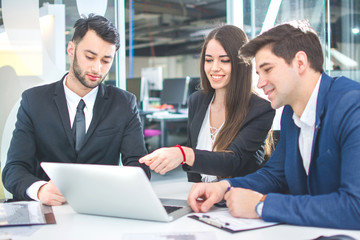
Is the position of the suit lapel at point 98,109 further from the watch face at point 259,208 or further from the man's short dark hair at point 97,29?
the watch face at point 259,208

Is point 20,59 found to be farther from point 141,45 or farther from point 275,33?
point 141,45

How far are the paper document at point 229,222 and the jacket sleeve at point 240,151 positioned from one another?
Answer: 442 millimetres

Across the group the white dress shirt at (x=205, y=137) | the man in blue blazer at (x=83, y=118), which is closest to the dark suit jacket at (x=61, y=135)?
the man in blue blazer at (x=83, y=118)

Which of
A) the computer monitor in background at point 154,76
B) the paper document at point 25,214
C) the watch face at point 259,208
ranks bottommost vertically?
the paper document at point 25,214

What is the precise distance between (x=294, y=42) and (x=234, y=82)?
0.76 metres

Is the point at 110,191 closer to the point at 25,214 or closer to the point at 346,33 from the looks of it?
the point at 25,214

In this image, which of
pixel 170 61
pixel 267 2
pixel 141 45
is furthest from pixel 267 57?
pixel 170 61

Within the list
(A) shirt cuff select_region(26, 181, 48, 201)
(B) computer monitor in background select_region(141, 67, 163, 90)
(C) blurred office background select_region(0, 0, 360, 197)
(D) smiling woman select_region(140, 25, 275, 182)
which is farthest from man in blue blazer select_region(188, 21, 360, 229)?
(B) computer monitor in background select_region(141, 67, 163, 90)

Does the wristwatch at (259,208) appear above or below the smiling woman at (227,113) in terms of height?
below

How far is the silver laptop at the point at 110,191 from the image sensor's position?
1063mm

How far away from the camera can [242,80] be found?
6.84ft

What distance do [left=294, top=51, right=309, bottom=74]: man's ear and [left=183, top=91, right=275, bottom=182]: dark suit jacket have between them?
0.60 m

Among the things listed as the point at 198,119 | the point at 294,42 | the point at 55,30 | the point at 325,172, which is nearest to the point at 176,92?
the point at 55,30

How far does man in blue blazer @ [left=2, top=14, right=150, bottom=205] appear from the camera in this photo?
1.88m
